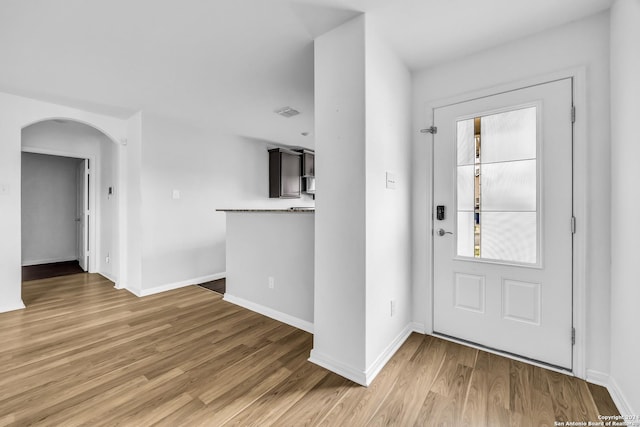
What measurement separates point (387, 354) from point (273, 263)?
4.52 ft

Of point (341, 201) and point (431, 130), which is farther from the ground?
point (431, 130)

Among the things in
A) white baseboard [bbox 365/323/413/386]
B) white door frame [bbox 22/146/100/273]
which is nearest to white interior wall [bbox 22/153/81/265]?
white door frame [bbox 22/146/100/273]

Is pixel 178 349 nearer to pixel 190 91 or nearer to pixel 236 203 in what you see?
pixel 190 91

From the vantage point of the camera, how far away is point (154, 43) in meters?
2.12

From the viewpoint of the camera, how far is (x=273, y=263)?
290 centimetres

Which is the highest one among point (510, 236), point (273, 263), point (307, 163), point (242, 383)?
point (307, 163)

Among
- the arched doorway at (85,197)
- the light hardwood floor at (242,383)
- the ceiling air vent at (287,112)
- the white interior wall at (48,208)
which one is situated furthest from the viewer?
the white interior wall at (48,208)

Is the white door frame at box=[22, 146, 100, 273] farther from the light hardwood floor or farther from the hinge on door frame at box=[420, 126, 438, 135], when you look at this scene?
the hinge on door frame at box=[420, 126, 438, 135]

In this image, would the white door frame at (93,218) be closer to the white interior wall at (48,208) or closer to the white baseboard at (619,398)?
the white interior wall at (48,208)

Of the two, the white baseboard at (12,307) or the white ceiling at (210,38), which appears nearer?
the white ceiling at (210,38)

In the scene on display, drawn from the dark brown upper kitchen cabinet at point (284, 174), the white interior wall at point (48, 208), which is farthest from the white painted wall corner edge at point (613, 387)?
the white interior wall at point (48, 208)

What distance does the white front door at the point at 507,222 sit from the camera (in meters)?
1.89

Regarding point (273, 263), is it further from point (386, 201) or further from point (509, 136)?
point (509, 136)

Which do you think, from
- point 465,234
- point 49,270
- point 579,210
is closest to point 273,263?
point 465,234
